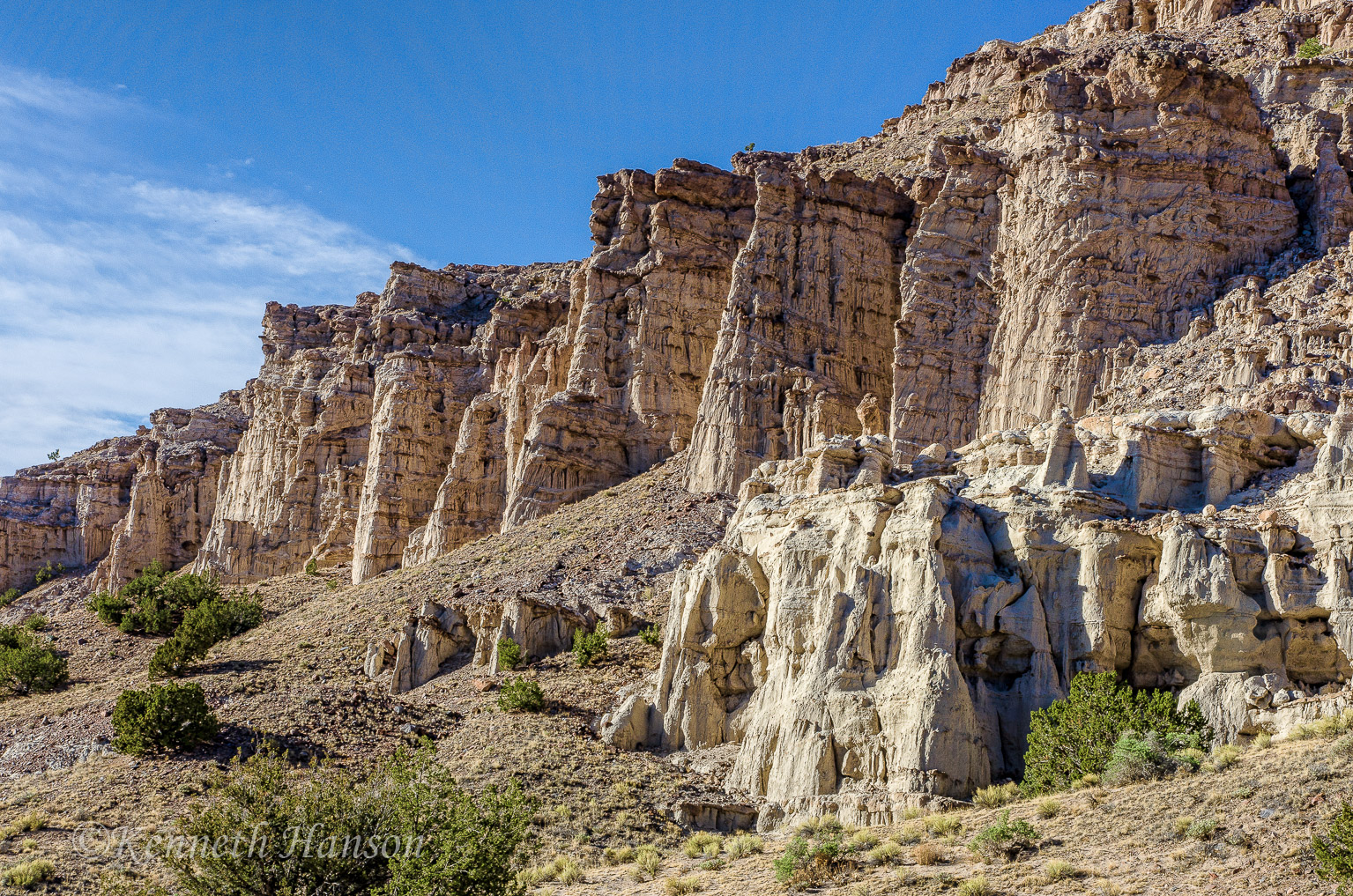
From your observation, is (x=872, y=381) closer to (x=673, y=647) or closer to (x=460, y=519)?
(x=460, y=519)

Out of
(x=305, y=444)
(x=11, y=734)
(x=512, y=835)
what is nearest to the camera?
(x=512, y=835)

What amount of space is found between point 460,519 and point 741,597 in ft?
125

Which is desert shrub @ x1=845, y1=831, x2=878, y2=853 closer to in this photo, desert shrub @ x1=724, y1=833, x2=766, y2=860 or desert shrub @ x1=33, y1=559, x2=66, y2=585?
desert shrub @ x1=724, y1=833, x2=766, y2=860

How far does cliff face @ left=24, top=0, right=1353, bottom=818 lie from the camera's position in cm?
3475

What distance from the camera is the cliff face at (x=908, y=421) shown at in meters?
34.8

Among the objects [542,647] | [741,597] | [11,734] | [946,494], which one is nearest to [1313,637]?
[946,494]

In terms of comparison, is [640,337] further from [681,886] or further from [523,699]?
[681,886]

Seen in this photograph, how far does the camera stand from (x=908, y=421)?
6150cm

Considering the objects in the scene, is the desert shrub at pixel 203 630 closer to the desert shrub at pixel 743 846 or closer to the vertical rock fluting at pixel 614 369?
the vertical rock fluting at pixel 614 369

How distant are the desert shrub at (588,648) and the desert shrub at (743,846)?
16.3m

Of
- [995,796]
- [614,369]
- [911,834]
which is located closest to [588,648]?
[995,796]

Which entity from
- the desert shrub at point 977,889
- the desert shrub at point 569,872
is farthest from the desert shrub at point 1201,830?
the desert shrub at point 569,872

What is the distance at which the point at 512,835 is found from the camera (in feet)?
80.1

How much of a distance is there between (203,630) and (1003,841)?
145 feet
